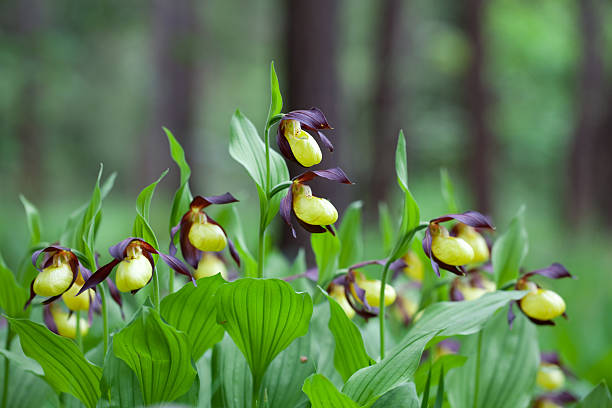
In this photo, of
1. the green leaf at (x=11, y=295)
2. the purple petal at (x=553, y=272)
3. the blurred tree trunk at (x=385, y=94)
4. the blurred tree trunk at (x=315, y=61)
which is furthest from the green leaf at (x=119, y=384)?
the blurred tree trunk at (x=385, y=94)

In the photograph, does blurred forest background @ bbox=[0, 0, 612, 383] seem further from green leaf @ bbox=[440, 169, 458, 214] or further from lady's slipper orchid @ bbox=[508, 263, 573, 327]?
lady's slipper orchid @ bbox=[508, 263, 573, 327]

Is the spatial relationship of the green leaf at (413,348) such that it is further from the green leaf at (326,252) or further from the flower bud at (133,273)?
the flower bud at (133,273)

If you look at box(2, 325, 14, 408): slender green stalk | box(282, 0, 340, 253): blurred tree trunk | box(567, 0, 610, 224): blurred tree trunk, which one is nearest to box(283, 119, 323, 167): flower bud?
box(2, 325, 14, 408): slender green stalk

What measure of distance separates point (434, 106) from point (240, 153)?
9692 mm

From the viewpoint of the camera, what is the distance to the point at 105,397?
91cm

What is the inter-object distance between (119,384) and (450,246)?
23.8 inches

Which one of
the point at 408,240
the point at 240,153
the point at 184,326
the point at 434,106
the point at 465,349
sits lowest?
the point at 434,106

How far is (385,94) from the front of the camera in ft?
19.2

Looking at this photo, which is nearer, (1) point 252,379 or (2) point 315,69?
(1) point 252,379

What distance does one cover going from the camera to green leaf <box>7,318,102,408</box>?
88cm

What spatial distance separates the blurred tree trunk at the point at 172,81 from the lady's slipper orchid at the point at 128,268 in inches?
171

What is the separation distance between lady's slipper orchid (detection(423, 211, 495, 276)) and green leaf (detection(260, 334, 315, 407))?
11.8 inches

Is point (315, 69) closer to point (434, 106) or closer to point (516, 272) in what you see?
point (516, 272)

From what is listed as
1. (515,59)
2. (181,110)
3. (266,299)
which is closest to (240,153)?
(266,299)
